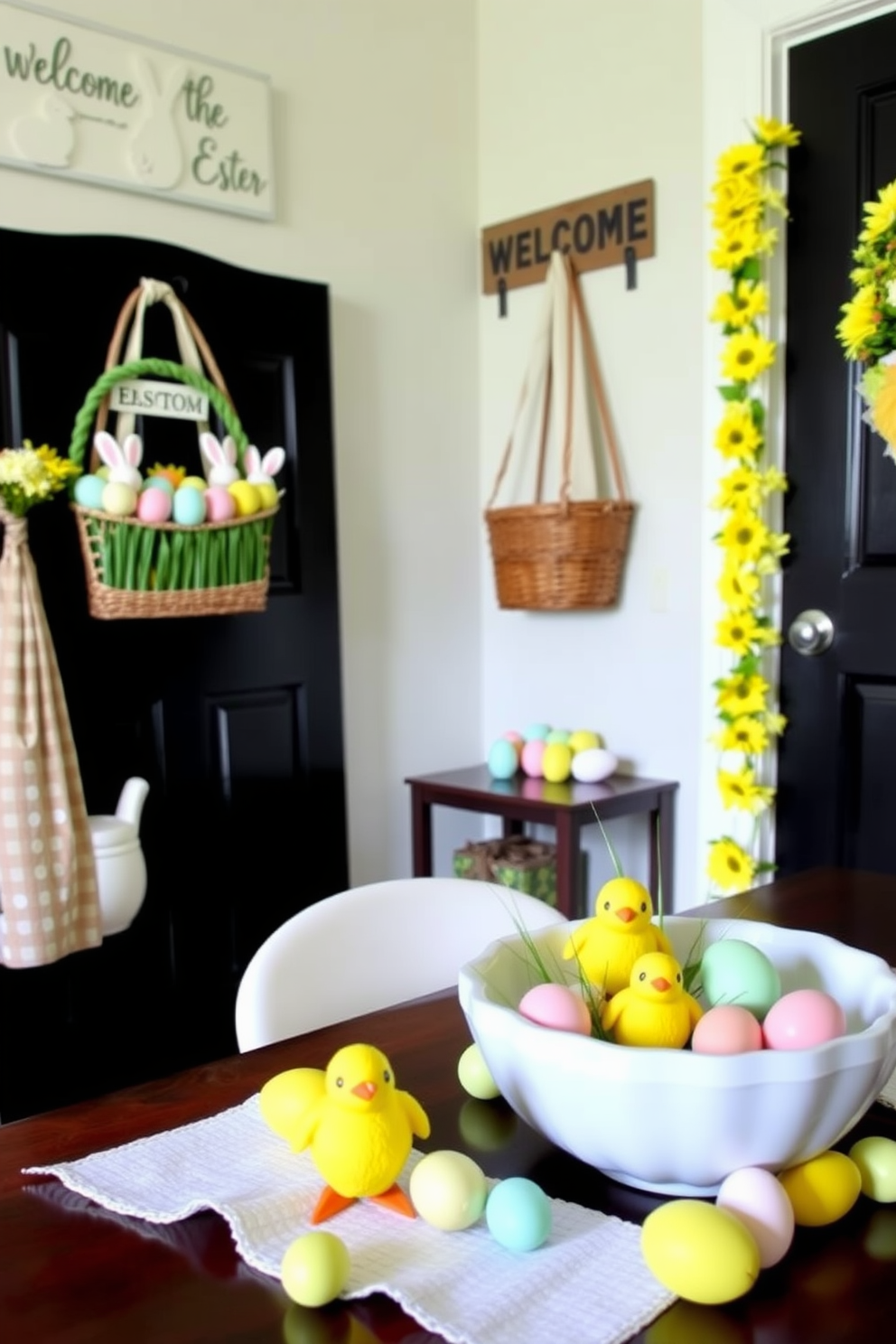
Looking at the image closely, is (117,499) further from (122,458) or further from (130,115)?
(130,115)

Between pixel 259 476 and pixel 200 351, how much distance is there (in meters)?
0.32

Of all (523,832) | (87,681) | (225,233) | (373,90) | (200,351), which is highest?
(373,90)

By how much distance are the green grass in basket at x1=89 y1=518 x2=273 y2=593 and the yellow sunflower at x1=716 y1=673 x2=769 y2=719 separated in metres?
0.97

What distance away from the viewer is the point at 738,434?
2.33 m

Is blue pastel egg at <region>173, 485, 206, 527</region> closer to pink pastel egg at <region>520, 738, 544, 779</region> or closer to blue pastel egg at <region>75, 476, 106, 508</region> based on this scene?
blue pastel egg at <region>75, 476, 106, 508</region>

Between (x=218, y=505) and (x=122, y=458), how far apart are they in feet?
0.59

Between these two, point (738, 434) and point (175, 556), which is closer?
point (175, 556)

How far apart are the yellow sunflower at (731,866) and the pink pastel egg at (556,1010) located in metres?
1.70

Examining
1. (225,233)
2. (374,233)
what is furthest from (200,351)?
(374,233)

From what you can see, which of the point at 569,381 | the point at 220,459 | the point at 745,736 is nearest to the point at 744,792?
the point at 745,736

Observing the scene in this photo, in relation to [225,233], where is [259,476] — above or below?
below

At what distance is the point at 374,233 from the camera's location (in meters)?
2.70

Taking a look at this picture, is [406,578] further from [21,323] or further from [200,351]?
[21,323]

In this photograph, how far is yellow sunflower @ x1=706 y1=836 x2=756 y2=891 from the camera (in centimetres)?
239
